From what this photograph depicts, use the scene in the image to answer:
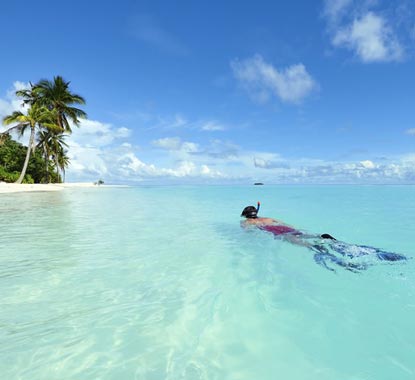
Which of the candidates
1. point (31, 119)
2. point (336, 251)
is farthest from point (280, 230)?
point (31, 119)

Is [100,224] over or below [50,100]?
below

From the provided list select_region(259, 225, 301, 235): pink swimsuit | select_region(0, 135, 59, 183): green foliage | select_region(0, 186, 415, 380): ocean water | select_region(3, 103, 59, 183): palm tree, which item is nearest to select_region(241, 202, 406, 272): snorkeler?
select_region(259, 225, 301, 235): pink swimsuit

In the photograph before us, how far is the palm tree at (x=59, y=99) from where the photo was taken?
34.5 m

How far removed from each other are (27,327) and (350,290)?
457 cm

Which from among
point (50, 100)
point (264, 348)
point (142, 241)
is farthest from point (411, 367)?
point (50, 100)

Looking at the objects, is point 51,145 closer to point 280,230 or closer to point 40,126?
point 40,126

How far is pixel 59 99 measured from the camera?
35812 mm

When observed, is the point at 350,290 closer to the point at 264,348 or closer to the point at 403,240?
the point at 264,348

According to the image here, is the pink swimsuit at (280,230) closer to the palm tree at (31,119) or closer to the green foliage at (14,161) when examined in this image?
the palm tree at (31,119)

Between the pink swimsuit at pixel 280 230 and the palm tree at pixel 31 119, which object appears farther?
the palm tree at pixel 31 119

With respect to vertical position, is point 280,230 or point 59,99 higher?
point 59,99

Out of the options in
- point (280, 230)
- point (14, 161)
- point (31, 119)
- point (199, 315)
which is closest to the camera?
point (199, 315)

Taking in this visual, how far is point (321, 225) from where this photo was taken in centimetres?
1221

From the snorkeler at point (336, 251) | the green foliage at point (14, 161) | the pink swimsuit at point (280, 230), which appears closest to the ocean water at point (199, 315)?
the snorkeler at point (336, 251)
